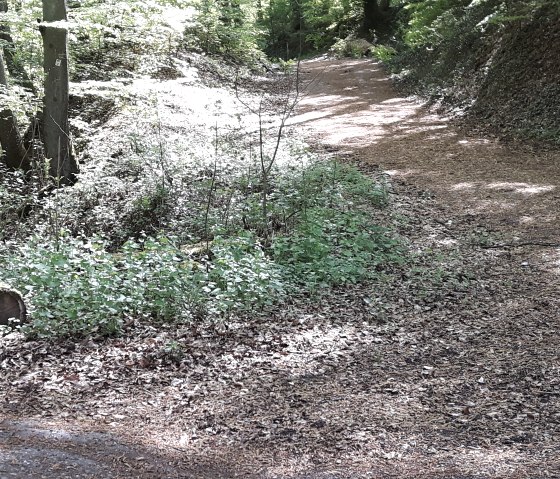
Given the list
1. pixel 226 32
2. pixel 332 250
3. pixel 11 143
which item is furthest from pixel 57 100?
pixel 226 32

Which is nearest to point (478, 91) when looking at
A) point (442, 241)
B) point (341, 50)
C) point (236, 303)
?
point (442, 241)

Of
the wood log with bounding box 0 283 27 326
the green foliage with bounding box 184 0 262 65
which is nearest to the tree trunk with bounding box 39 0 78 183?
the wood log with bounding box 0 283 27 326

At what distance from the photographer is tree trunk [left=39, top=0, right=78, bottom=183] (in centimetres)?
1035

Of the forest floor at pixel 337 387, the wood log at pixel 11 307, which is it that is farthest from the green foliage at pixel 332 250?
the wood log at pixel 11 307

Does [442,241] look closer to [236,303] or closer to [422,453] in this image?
[236,303]

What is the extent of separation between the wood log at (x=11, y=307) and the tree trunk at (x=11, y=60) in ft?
23.0

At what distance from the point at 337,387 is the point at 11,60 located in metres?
10.6

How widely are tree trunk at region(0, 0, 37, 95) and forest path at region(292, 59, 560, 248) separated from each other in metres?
5.60

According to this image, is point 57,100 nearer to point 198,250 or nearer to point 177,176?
point 177,176

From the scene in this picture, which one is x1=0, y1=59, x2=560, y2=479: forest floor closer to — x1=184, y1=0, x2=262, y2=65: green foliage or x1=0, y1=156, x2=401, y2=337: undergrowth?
x1=0, y1=156, x2=401, y2=337: undergrowth

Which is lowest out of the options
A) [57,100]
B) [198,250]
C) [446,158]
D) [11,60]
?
[198,250]

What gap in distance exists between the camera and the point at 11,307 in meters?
5.45

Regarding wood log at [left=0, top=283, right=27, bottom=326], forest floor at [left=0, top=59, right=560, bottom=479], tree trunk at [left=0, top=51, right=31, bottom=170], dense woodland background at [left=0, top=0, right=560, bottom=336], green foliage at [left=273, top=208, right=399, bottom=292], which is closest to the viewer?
forest floor at [left=0, top=59, right=560, bottom=479]

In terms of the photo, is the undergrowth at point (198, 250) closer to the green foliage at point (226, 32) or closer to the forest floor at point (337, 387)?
the forest floor at point (337, 387)
